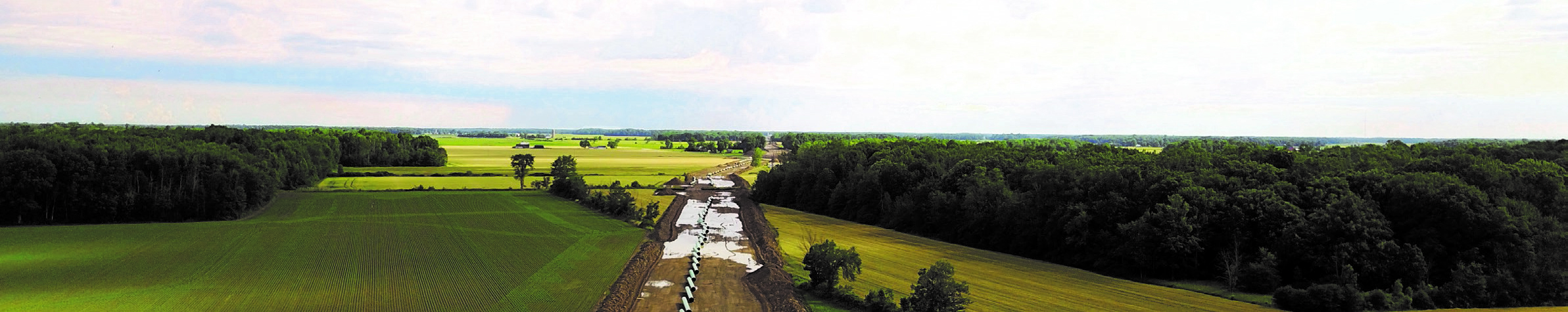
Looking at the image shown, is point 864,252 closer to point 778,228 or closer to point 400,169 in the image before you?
point 778,228

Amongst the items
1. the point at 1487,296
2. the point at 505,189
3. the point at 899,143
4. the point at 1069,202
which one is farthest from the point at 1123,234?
the point at 505,189

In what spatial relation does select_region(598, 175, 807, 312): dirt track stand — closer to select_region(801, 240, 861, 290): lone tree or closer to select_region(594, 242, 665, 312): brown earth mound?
select_region(594, 242, 665, 312): brown earth mound

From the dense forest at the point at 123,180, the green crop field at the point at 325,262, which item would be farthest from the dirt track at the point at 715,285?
the dense forest at the point at 123,180

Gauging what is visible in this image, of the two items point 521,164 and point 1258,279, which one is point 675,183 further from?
point 1258,279

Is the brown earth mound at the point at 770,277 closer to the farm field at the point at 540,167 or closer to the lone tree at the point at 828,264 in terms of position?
the lone tree at the point at 828,264

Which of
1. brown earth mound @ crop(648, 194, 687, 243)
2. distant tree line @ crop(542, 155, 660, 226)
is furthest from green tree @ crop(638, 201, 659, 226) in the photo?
brown earth mound @ crop(648, 194, 687, 243)

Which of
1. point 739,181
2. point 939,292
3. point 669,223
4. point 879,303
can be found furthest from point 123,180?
point 739,181
